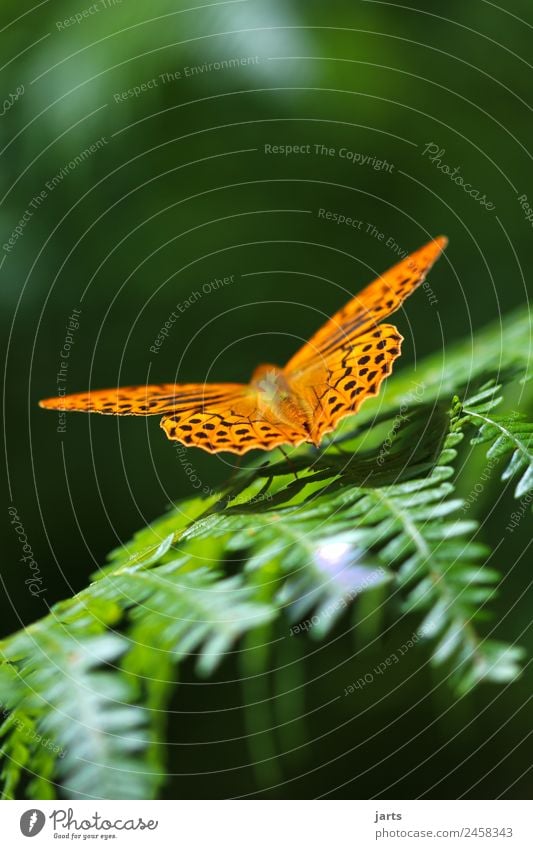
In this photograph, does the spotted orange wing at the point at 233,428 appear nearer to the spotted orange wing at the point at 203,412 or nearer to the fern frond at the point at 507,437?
the spotted orange wing at the point at 203,412

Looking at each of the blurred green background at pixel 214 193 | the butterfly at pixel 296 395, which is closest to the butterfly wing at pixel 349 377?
the butterfly at pixel 296 395

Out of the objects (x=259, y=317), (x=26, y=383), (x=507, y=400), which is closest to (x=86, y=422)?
(x=26, y=383)

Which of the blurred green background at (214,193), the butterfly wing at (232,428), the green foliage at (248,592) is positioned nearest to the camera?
the green foliage at (248,592)

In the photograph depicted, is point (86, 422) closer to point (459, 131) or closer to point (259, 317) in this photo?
point (259, 317)

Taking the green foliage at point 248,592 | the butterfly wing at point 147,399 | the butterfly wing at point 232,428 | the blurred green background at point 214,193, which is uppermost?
the blurred green background at point 214,193

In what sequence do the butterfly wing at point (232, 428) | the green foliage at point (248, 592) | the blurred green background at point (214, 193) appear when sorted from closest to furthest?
the green foliage at point (248, 592), the butterfly wing at point (232, 428), the blurred green background at point (214, 193)

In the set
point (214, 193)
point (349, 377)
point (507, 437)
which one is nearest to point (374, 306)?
point (349, 377)

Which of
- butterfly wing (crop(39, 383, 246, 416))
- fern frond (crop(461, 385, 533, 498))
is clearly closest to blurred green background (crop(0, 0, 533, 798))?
butterfly wing (crop(39, 383, 246, 416))
